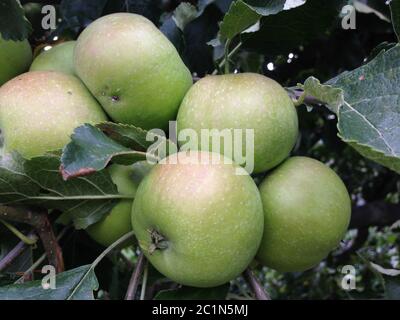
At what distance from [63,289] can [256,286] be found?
0.31 meters

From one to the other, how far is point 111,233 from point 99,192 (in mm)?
78

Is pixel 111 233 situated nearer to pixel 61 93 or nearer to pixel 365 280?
pixel 61 93

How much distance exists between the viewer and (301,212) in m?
0.89

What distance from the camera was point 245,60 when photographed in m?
1.35

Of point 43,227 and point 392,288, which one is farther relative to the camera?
point 392,288

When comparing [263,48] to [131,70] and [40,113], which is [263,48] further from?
[40,113]

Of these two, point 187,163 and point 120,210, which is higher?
point 187,163

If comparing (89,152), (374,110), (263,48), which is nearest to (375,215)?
(263,48)

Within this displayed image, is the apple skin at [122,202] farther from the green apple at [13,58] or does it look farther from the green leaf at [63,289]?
the green apple at [13,58]

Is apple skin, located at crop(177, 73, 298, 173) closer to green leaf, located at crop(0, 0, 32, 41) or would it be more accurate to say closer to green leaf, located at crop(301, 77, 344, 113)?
green leaf, located at crop(301, 77, 344, 113)

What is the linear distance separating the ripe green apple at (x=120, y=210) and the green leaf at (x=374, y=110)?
36 centimetres

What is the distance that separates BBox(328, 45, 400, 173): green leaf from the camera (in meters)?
0.73

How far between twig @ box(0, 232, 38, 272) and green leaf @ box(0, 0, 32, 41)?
1.11 feet

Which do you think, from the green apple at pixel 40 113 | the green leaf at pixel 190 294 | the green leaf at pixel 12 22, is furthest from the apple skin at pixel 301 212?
the green leaf at pixel 12 22
